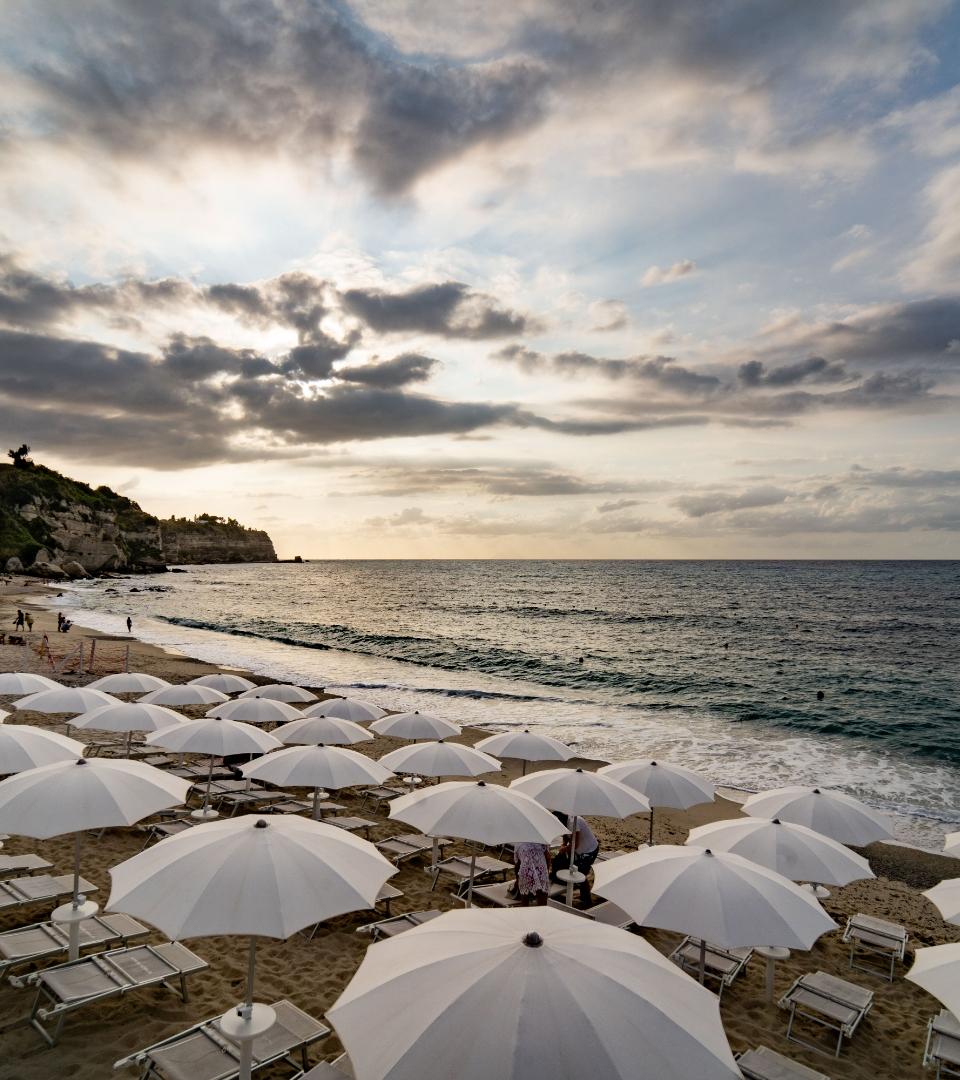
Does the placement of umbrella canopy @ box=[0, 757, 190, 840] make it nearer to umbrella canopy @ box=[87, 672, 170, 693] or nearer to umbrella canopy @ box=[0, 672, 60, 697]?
umbrella canopy @ box=[0, 672, 60, 697]

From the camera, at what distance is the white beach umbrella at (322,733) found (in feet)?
41.8

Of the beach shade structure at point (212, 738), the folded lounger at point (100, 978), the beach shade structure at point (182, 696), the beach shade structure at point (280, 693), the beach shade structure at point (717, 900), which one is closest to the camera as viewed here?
the beach shade structure at point (717, 900)

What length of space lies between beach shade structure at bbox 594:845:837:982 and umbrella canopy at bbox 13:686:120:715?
1046 centimetres

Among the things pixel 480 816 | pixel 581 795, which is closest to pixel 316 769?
pixel 480 816

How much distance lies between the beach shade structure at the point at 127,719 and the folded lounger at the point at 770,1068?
32.3 ft

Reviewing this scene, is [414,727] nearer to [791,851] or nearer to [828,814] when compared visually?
[828,814]

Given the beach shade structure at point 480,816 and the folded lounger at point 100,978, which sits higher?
the beach shade structure at point 480,816

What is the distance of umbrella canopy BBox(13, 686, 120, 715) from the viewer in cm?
1305

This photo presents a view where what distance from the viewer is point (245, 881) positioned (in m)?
5.04

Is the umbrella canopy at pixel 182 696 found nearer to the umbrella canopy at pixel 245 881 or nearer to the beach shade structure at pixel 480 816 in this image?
the beach shade structure at pixel 480 816

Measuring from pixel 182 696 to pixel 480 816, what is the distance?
1001 centimetres

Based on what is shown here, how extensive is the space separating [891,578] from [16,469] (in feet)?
535

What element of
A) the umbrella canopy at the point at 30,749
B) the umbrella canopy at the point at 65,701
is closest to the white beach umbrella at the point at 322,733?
the umbrella canopy at the point at 65,701

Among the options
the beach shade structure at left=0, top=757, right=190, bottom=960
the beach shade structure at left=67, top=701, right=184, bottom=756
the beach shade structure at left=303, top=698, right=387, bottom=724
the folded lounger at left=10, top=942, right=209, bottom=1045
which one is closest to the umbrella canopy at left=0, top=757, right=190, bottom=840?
the beach shade structure at left=0, top=757, right=190, bottom=960
